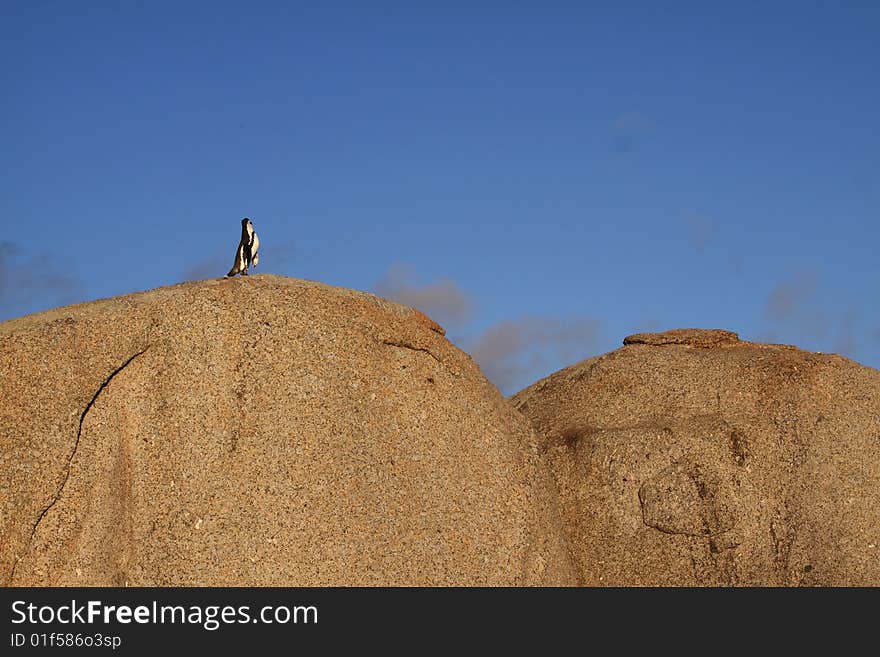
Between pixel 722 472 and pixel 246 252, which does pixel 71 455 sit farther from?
pixel 722 472

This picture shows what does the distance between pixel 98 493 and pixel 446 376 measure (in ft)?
17.3

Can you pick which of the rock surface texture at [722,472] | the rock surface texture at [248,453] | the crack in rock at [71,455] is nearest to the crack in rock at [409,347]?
the rock surface texture at [248,453]

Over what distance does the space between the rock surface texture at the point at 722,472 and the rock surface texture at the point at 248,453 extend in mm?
2085

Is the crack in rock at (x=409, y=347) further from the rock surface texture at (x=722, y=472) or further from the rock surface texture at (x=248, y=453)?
the rock surface texture at (x=722, y=472)

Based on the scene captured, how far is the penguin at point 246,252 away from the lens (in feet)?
64.8

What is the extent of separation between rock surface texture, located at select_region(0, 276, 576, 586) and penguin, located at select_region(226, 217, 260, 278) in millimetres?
347

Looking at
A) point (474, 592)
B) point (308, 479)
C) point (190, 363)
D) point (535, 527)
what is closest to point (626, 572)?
point (535, 527)

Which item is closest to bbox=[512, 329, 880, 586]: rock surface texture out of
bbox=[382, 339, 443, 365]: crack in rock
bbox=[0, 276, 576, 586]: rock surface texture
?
bbox=[0, 276, 576, 586]: rock surface texture

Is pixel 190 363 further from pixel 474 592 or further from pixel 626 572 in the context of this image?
pixel 626 572

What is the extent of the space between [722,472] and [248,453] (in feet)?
26.1

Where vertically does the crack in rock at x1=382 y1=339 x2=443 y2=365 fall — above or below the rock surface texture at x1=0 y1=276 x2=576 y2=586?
above

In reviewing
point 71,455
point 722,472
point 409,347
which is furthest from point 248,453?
point 722,472

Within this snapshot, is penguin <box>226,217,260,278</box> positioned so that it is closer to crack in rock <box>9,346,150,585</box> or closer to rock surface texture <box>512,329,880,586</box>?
crack in rock <box>9,346,150,585</box>

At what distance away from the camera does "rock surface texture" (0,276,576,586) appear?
17016mm
